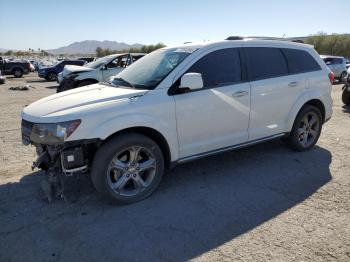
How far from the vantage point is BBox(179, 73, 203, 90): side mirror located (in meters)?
4.03

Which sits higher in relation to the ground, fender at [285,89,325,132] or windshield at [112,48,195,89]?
windshield at [112,48,195,89]

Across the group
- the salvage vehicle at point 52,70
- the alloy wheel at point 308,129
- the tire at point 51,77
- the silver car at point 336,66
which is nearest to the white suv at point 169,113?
the alloy wheel at point 308,129

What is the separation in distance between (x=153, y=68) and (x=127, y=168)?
148cm

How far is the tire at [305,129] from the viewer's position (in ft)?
18.5

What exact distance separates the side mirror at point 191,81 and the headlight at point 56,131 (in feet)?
4.28

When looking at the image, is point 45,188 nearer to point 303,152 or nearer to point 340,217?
point 340,217

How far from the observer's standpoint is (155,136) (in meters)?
4.20

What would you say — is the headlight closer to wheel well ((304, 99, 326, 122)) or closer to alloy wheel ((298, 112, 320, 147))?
alloy wheel ((298, 112, 320, 147))

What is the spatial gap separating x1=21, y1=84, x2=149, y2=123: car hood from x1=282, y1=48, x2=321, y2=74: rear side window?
8.81 ft

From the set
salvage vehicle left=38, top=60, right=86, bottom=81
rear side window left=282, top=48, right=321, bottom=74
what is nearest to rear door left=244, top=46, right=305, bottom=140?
rear side window left=282, top=48, right=321, bottom=74

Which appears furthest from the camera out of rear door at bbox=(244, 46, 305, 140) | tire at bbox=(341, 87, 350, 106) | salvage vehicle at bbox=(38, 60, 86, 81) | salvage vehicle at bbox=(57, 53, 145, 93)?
salvage vehicle at bbox=(38, 60, 86, 81)

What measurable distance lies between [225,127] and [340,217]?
1.78 metres

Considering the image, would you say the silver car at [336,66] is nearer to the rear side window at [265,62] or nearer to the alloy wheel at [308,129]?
the alloy wheel at [308,129]

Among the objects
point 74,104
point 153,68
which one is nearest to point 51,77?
point 153,68
